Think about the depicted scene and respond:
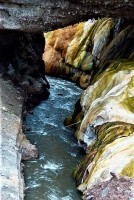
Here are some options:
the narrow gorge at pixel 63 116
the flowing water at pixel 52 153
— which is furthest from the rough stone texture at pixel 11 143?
the flowing water at pixel 52 153

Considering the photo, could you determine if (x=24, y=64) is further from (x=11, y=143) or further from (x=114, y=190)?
(x=114, y=190)

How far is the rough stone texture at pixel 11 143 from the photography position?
38.4 feet

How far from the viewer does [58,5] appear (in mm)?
15953

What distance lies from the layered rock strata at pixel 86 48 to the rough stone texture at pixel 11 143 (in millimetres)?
5986

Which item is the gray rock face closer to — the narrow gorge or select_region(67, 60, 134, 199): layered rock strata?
the narrow gorge

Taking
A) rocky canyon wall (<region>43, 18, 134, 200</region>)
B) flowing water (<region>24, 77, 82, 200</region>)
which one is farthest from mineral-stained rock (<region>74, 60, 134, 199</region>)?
flowing water (<region>24, 77, 82, 200</region>)

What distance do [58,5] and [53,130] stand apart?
5774mm

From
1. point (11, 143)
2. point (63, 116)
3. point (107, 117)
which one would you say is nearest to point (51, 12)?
point (107, 117)

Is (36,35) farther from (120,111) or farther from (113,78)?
(120,111)

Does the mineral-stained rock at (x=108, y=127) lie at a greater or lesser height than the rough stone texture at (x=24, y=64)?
greater

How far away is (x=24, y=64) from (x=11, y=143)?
8.58 m

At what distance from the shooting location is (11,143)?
1426 centimetres

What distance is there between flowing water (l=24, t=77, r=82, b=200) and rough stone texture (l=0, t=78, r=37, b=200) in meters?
0.57

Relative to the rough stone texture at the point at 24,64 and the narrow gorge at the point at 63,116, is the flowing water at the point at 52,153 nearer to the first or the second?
the narrow gorge at the point at 63,116
